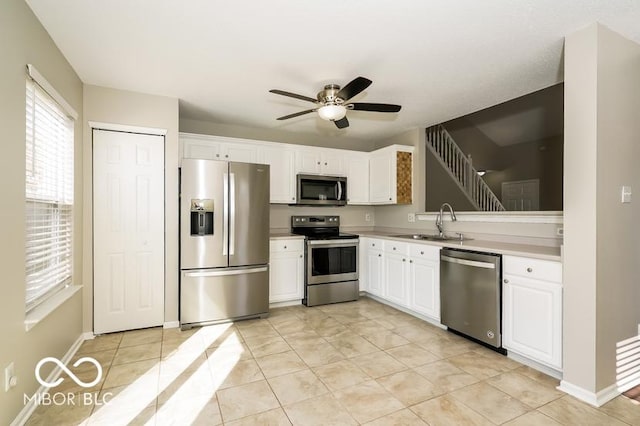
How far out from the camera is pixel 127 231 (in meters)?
3.21

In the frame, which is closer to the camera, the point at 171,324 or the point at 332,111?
the point at 332,111

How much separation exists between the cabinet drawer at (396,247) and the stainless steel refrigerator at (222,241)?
154 cm

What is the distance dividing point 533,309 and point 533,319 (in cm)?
8

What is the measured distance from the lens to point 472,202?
4.75 m

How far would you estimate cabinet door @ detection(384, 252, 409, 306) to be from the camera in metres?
3.80

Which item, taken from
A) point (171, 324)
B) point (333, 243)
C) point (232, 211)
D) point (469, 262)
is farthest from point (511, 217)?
point (171, 324)

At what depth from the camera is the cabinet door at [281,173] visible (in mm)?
4281

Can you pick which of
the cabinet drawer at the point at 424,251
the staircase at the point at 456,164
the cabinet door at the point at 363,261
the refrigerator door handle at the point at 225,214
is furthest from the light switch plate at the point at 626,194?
the refrigerator door handle at the point at 225,214

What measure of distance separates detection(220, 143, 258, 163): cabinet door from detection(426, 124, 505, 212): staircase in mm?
2535

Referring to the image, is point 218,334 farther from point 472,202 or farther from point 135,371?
point 472,202

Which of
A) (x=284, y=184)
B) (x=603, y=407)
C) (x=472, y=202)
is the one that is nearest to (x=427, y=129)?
(x=472, y=202)

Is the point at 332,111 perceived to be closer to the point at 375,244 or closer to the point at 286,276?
the point at 375,244

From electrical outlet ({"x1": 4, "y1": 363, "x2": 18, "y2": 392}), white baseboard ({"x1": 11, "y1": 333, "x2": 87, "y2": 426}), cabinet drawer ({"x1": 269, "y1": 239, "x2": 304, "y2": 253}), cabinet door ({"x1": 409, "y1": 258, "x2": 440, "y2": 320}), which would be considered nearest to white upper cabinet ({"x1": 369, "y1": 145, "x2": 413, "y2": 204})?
cabinet door ({"x1": 409, "y1": 258, "x2": 440, "y2": 320})

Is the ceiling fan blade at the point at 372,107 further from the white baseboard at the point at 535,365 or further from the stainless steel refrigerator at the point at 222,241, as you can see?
the white baseboard at the point at 535,365
